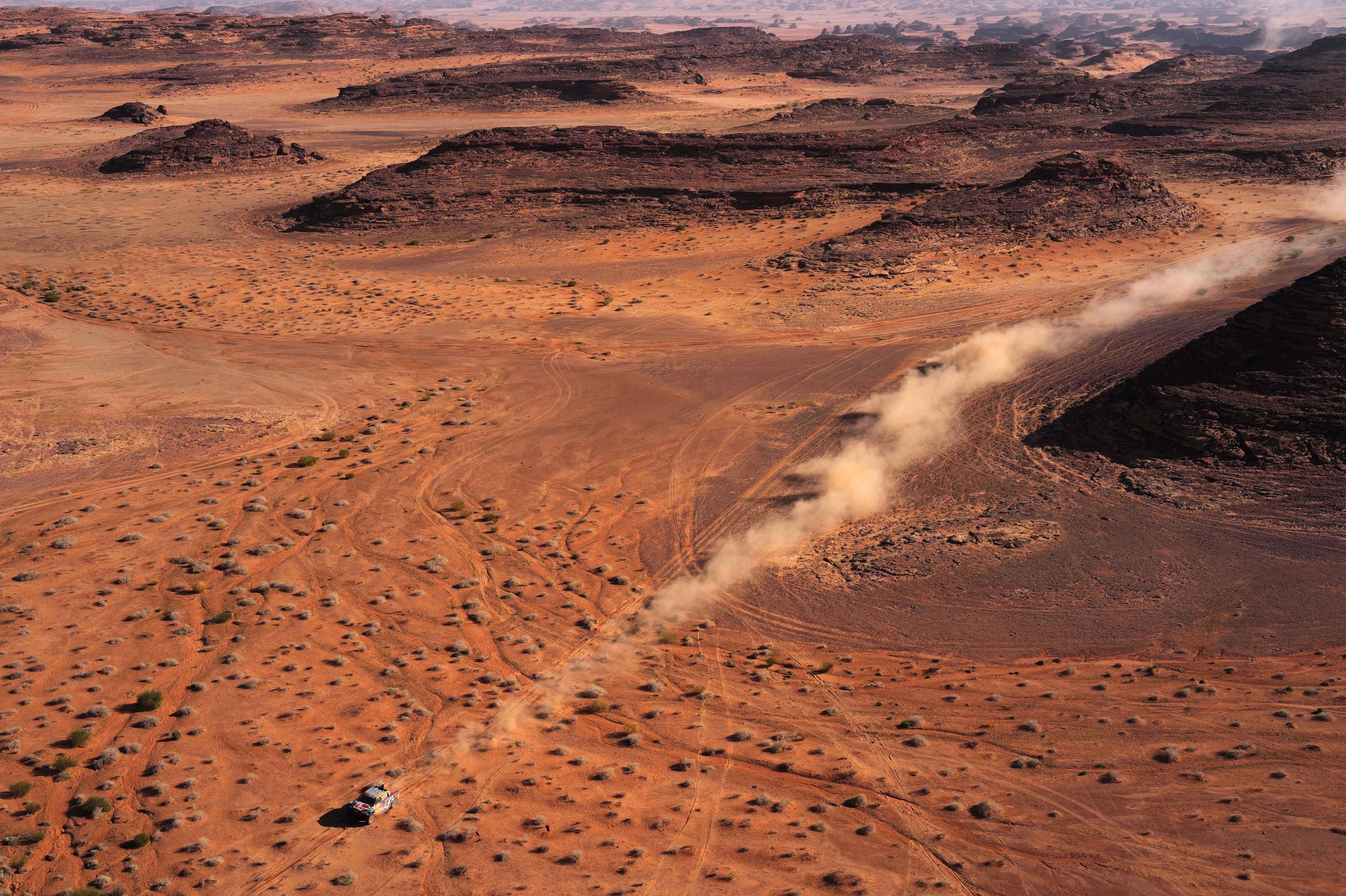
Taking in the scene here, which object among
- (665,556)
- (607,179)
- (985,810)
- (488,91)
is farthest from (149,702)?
(488,91)

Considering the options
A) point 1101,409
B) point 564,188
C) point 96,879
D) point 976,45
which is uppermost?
point 976,45

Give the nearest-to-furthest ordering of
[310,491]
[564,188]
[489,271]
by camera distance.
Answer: [310,491] → [489,271] → [564,188]

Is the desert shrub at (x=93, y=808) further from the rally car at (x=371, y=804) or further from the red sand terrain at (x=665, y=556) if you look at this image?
the rally car at (x=371, y=804)

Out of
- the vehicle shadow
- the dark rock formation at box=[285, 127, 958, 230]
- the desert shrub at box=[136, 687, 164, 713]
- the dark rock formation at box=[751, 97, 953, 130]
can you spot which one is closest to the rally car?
the vehicle shadow

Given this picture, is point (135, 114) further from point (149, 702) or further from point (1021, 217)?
point (149, 702)

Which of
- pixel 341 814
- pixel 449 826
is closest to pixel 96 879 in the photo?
pixel 341 814

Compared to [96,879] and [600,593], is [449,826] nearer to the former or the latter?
[96,879]

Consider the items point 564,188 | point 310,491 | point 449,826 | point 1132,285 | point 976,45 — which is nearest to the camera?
point 449,826

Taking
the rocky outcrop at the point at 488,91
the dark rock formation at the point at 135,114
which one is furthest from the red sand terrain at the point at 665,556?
the rocky outcrop at the point at 488,91
